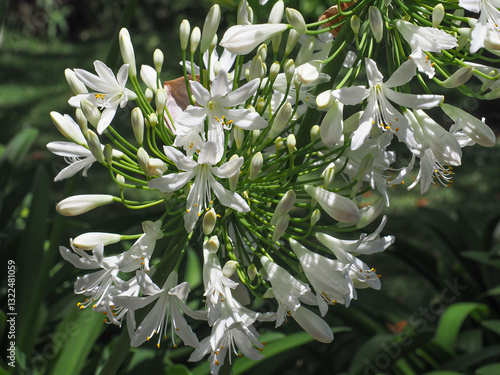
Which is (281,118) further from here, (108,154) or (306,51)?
(108,154)

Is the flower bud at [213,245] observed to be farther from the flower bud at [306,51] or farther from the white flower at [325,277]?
the flower bud at [306,51]

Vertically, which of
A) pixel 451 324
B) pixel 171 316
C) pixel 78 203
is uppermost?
pixel 78 203

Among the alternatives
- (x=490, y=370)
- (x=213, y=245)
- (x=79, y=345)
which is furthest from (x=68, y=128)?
(x=490, y=370)

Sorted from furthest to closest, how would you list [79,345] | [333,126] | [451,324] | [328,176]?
[451,324] < [79,345] < [328,176] < [333,126]

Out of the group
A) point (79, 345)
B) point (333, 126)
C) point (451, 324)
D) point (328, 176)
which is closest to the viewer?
point (333, 126)

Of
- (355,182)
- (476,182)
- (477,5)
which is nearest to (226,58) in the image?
(355,182)

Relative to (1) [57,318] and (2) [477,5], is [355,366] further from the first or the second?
(2) [477,5]

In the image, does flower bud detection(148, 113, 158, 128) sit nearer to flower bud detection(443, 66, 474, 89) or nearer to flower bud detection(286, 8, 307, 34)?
flower bud detection(286, 8, 307, 34)

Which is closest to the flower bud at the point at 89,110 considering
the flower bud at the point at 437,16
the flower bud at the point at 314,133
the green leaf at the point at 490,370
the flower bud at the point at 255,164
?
the flower bud at the point at 255,164

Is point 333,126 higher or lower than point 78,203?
higher
